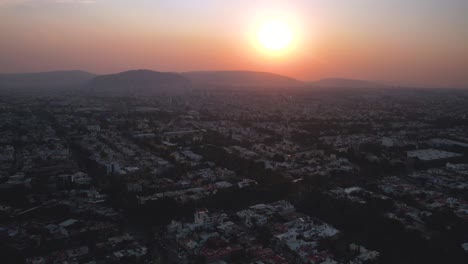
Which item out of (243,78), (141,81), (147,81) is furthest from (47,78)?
(243,78)

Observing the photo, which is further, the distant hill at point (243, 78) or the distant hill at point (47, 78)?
the distant hill at point (243, 78)

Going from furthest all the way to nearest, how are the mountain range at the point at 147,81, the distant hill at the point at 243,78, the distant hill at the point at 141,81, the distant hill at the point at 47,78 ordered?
the distant hill at the point at 243,78 → the distant hill at the point at 47,78 → the distant hill at the point at 141,81 → the mountain range at the point at 147,81

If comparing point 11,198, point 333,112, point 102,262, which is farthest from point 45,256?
point 333,112

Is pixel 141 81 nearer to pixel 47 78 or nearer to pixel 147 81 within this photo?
pixel 147 81

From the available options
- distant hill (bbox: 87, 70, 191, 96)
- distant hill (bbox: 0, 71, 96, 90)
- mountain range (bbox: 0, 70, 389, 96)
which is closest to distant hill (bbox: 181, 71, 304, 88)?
mountain range (bbox: 0, 70, 389, 96)

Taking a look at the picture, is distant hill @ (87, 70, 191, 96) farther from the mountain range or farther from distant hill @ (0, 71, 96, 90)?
distant hill @ (0, 71, 96, 90)

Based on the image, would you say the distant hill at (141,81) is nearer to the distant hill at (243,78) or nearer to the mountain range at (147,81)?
the mountain range at (147,81)

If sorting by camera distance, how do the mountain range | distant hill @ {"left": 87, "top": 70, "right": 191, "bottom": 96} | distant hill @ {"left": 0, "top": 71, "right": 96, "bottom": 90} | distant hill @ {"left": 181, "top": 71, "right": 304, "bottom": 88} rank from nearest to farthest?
the mountain range, distant hill @ {"left": 87, "top": 70, "right": 191, "bottom": 96}, distant hill @ {"left": 0, "top": 71, "right": 96, "bottom": 90}, distant hill @ {"left": 181, "top": 71, "right": 304, "bottom": 88}

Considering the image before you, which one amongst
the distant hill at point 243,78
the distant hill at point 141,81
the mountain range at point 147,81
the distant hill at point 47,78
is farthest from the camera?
the distant hill at point 243,78

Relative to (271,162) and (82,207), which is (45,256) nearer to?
(82,207)

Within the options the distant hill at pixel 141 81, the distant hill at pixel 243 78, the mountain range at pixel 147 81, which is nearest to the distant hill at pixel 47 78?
the mountain range at pixel 147 81

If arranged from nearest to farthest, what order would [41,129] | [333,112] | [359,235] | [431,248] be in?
[431,248] < [359,235] < [41,129] < [333,112]
